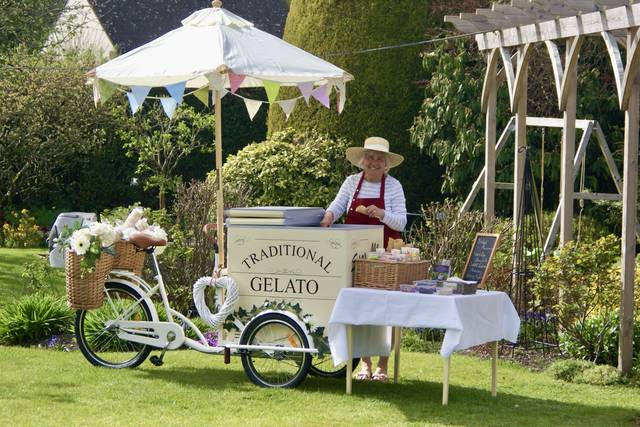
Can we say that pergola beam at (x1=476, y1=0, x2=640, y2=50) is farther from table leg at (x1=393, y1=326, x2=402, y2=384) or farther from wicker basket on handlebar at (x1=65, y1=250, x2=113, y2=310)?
wicker basket on handlebar at (x1=65, y1=250, x2=113, y2=310)

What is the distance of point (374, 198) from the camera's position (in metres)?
8.06

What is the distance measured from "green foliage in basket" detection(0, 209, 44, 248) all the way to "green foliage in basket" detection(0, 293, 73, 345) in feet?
27.8

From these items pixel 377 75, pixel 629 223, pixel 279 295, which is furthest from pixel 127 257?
pixel 377 75

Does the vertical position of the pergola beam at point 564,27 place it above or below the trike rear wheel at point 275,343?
above

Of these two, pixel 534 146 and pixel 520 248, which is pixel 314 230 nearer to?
pixel 520 248

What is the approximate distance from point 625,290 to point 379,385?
1.99m

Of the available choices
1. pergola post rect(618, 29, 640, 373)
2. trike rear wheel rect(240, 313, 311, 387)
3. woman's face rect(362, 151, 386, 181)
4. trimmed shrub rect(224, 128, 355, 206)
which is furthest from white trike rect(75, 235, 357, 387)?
trimmed shrub rect(224, 128, 355, 206)

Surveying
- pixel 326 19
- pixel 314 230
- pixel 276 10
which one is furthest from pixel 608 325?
pixel 276 10

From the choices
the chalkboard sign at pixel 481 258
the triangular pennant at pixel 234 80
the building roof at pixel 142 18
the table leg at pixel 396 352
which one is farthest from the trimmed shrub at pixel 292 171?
the building roof at pixel 142 18

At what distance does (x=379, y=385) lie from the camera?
7758 mm

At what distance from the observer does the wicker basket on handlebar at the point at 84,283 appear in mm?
7777

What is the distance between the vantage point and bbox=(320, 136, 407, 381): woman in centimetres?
795

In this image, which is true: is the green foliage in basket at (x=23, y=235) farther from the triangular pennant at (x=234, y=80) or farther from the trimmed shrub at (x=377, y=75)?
the triangular pennant at (x=234, y=80)

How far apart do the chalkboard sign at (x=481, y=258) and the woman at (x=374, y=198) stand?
70 centimetres
